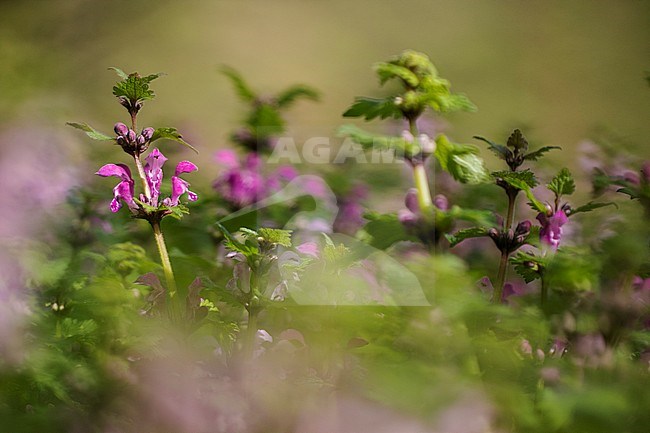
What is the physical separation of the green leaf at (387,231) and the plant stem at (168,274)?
139 millimetres

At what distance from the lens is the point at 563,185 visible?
0.49 metres

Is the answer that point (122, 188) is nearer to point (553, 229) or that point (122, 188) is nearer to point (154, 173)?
point (154, 173)

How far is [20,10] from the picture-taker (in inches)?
129

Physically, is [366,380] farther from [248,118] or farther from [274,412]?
[248,118]

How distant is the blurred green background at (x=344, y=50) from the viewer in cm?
274

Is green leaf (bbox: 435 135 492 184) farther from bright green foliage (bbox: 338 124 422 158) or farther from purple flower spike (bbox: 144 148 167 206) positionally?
purple flower spike (bbox: 144 148 167 206)

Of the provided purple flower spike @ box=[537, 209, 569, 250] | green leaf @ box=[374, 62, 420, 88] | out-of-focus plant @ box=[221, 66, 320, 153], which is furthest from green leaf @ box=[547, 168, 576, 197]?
out-of-focus plant @ box=[221, 66, 320, 153]

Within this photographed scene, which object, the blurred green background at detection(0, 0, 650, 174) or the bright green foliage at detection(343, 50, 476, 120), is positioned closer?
the bright green foliage at detection(343, 50, 476, 120)

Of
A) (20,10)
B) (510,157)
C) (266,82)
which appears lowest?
(266,82)

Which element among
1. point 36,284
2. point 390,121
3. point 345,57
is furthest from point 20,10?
point 36,284

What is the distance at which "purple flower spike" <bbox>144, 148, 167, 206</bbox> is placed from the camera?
1.62 ft

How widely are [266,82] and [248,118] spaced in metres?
2.14

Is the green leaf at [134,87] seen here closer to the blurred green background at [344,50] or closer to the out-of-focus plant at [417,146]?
the out-of-focus plant at [417,146]

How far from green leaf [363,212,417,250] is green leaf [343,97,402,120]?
0.07m
